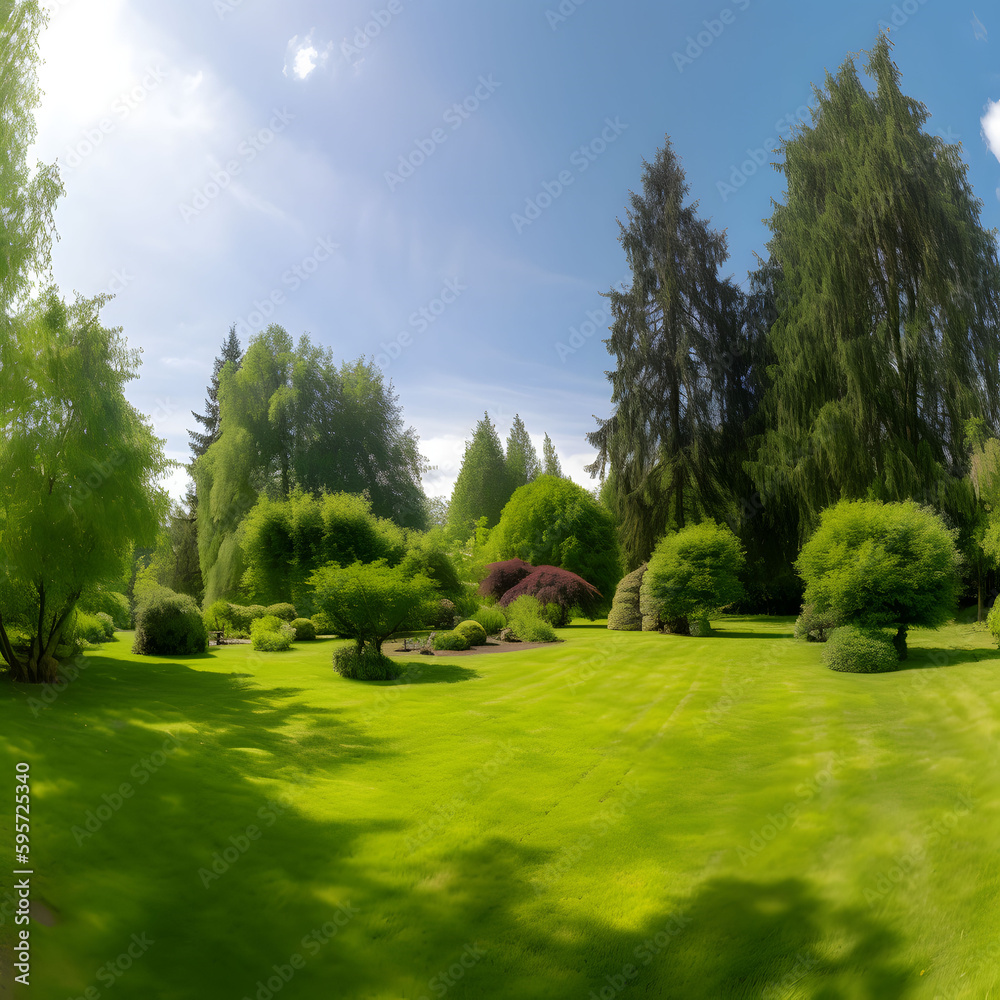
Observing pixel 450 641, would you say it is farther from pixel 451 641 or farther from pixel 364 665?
pixel 364 665

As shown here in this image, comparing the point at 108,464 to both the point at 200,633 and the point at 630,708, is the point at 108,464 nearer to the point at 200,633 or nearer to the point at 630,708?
the point at 200,633

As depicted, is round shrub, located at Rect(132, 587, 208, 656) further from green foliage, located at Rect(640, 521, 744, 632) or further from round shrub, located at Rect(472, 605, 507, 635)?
green foliage, located at Rect(640, 521, 744, 632)

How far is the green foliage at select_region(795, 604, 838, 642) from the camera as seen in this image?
17.1m

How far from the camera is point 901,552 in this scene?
13.8 meters

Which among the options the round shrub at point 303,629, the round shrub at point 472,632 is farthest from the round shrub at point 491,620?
the round shrub at point 303,629

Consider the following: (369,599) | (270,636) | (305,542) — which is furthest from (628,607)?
(305,542)

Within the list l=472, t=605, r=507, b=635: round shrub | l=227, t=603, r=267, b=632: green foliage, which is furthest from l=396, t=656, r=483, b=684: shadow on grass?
l=227, t=603, r=267, b=632: green foliage

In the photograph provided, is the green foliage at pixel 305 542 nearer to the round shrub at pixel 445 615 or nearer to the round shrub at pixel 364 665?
the round shrub at pixel 445 615

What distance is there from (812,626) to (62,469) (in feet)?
62.5

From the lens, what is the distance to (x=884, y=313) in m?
20.5

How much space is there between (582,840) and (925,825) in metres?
2.94

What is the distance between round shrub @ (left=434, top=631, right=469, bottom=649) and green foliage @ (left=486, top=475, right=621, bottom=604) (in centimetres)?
1270

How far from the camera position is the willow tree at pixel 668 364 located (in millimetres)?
26094

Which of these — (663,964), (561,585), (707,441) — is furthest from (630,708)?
(707,441)
